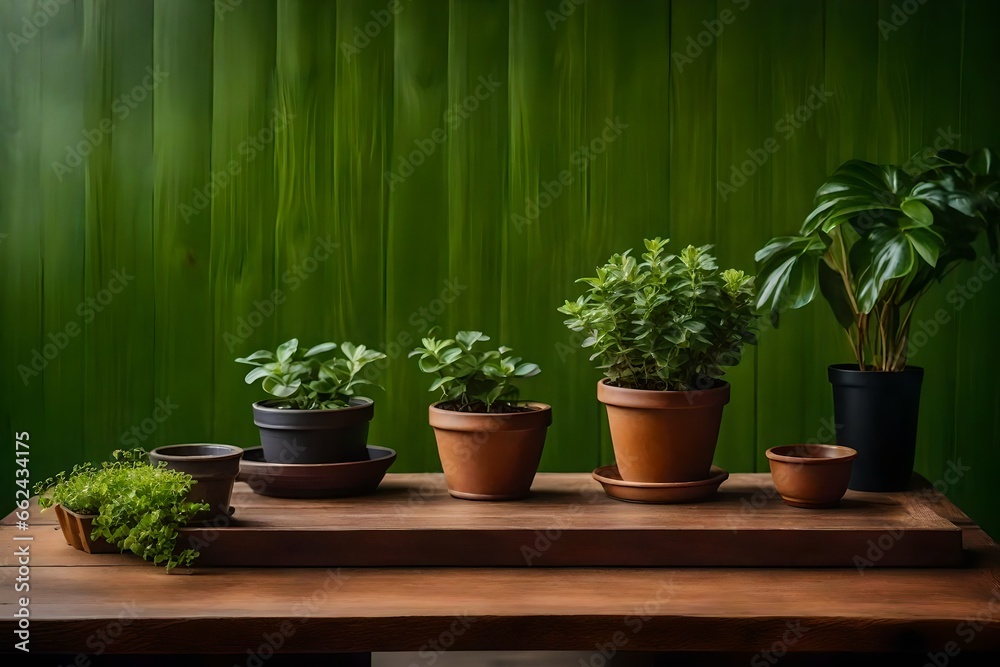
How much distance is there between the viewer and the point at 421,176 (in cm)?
179

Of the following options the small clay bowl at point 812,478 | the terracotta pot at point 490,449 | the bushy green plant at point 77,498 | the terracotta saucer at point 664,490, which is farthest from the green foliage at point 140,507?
the small clay bowl at point 812,478

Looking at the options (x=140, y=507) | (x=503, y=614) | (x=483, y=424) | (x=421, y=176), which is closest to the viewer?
(x=503, y=614)

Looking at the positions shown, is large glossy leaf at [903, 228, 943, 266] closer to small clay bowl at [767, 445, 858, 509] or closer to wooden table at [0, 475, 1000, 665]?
small clay bowl at [767, 445, 858, 509]

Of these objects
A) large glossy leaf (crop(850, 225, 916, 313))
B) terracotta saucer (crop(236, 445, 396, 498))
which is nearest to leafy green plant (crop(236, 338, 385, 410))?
terracotta saucer (crop(236, 445, 396, 498))

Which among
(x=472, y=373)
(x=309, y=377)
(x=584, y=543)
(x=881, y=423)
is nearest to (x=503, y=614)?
(x=584, y=543)

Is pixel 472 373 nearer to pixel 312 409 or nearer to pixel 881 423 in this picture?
pixel 312 409

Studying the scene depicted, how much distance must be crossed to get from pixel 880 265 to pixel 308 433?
97 centimetres

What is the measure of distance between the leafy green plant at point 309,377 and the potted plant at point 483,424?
15 cm

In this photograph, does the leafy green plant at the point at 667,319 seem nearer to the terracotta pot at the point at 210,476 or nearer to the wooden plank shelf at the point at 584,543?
the wooden plank shelf at the point at 584,543

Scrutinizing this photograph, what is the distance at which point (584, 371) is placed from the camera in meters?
1.82

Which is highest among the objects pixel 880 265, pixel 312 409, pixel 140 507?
pixel 880 265

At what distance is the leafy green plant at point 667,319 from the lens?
1459mm

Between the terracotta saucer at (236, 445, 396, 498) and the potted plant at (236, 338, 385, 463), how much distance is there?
0.03m

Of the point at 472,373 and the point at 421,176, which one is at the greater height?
the point at 421,176
